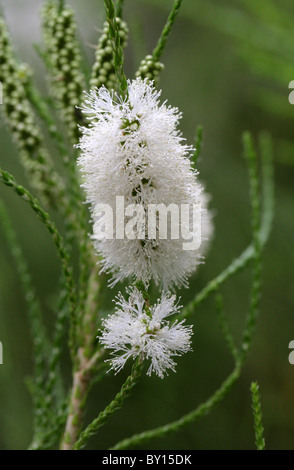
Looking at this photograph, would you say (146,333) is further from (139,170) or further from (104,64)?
(104,64)

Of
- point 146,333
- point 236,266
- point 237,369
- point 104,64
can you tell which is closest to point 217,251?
point 236,266

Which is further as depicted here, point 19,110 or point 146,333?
point 19,110

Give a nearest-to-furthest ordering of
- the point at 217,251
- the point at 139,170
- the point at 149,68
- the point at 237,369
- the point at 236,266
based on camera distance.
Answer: the point at 139,170 < the point at 149,68 < the point at 237,369 < the point at 236,266 < the point at 217,251

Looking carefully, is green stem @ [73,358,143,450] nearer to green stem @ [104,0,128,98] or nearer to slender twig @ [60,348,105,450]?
slender twig @ [60,348,105,450]

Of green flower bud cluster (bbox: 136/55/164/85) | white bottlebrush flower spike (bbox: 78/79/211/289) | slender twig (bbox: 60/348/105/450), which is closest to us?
white bottlebrush flower spike (bbox: 78/79/211/289)

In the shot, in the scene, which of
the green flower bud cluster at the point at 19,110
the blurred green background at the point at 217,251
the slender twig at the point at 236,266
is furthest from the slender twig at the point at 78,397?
the blurred green background at the point at 217,251

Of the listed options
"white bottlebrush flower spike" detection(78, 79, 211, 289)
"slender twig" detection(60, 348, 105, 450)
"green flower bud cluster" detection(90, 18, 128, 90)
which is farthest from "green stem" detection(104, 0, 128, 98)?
"slender twig" detection(60, 348, 105, 450)

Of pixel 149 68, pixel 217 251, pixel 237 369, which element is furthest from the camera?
pixel 217 251
